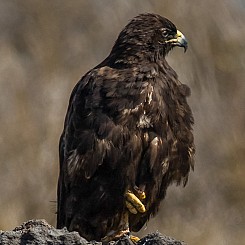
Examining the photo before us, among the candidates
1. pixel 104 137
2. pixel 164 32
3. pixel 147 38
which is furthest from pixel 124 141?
pixel 164 32

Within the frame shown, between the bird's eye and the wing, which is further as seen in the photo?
the bird's eye

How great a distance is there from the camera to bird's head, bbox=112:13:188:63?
1305 centimetres

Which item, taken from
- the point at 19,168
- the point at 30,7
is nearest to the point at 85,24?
the point at 30,7

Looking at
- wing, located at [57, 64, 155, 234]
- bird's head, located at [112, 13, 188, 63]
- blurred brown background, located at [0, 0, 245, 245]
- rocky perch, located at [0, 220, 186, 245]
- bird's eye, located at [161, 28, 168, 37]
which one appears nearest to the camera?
rocky perch, located at [0, 220, 186, 245]

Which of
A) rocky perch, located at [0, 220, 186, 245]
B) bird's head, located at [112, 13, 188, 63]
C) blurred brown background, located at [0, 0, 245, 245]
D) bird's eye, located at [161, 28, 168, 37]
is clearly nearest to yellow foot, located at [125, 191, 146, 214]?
bird's head, located at [112, 13, 188, 63]

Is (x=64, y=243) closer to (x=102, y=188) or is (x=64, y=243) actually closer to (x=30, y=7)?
(x=102, y=188)

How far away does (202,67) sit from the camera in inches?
854

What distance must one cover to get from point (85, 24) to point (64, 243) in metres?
12.5

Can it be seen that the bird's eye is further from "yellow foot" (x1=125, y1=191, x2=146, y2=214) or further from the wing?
"yellow foot" (x1=125, y1=191, x2=146, y2=214)

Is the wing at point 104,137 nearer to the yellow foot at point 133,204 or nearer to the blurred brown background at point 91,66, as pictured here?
the yellow foot at point 133,204

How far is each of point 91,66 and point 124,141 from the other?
9.14m

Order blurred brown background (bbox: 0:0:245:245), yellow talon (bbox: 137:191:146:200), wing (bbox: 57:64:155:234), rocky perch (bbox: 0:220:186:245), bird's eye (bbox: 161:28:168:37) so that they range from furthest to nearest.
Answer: blurred brown background (bbox: 0:0:245:245) < bird's eye (bbox: 161:28:168:37) < yellow talon (bbox: 137:191:146:200) < wing (bbox: 57:64:155:234) < rocky perch (bbox: 0:220:186:245)

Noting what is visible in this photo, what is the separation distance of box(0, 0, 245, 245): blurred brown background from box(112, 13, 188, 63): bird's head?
7.67m

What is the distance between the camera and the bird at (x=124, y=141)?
41.4 ft
